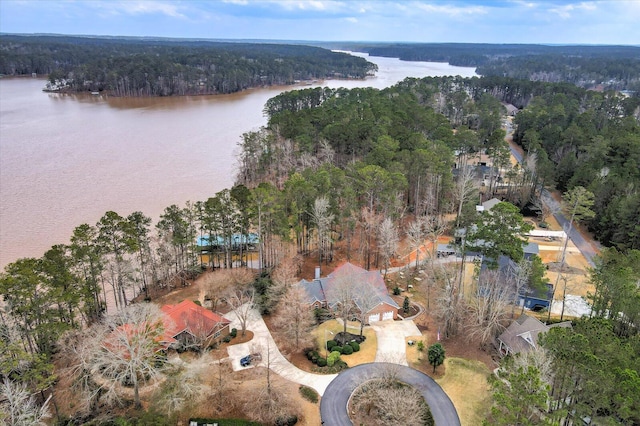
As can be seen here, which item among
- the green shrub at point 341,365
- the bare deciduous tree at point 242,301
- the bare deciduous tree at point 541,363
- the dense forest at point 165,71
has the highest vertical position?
the dense forest at point 165,71

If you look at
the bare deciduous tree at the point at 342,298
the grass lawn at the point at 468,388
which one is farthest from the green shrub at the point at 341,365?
the grass lawn at the point at 468,388

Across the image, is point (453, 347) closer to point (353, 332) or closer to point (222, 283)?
point (353, 332)

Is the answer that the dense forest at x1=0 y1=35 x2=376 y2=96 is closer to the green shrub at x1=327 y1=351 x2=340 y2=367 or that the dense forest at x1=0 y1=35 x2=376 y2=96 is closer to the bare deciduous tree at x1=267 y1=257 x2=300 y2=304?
the bare deciduous tree at x1=267 y1=257 x2=300 y2=304

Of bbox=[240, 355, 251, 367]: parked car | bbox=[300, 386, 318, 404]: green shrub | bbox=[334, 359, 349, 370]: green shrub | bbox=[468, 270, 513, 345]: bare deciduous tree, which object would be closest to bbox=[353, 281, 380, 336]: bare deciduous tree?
bbox=[334, 359, 349, 370]: green shrub

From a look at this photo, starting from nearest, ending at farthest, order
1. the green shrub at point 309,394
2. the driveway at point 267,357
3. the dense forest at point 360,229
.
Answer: the dense forest at point 360,229
the green shrub at point 309,394
the driveway at point 267,357

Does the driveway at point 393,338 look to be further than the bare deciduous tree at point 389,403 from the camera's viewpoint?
Yes

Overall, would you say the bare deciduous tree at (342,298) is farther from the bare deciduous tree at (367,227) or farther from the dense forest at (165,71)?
the dense forest at (165,71)

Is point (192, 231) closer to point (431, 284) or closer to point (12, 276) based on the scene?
point (12, 276)
